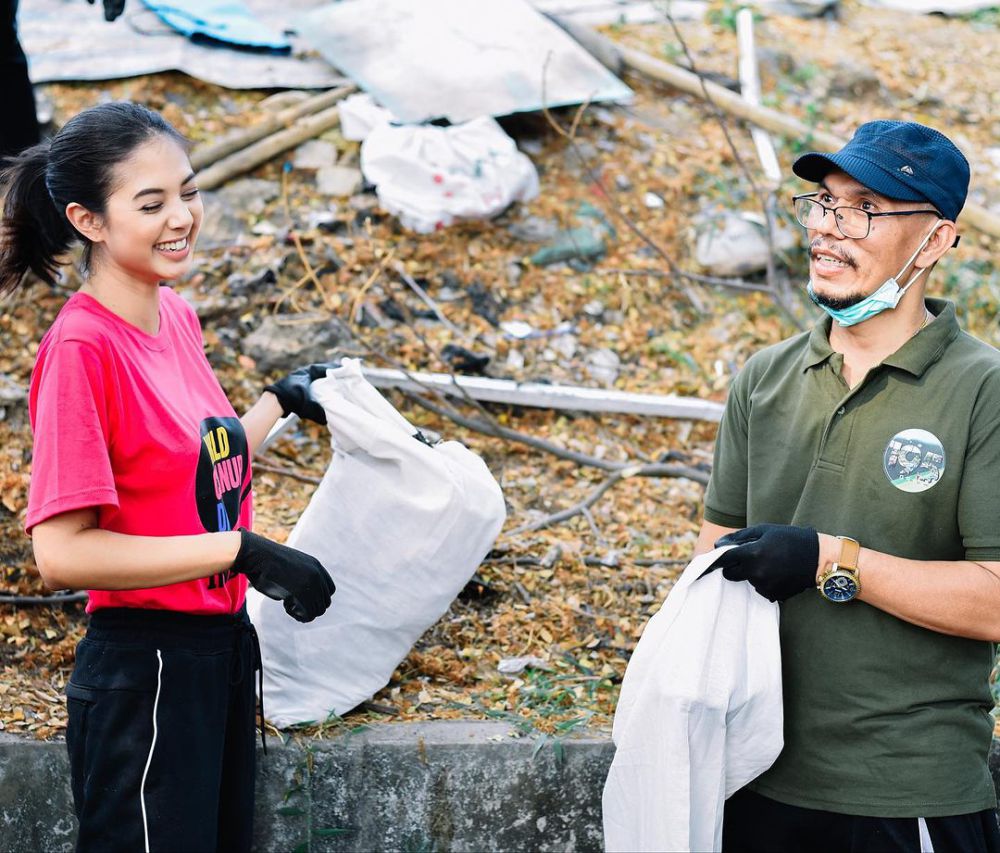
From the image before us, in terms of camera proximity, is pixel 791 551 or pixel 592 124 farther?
pixel 592 124

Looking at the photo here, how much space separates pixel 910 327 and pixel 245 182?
162 inches

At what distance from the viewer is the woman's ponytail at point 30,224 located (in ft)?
7.29

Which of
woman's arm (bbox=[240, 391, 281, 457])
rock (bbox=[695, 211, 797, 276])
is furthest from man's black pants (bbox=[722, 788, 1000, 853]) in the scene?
rock (bbox=[695, 211, 797, 276])

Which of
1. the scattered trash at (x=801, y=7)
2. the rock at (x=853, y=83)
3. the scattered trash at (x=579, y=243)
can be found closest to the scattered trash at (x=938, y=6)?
the scattered trash at (x=801, y=7)

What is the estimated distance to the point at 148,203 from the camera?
218cm

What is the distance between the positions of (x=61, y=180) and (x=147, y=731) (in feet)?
3.41

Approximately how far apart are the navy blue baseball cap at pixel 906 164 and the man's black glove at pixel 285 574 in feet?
3.98

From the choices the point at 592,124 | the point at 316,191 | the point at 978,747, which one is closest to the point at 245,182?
the point at 316,191

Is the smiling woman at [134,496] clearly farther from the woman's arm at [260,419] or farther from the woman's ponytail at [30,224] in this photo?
the woman's arm at [260,419]

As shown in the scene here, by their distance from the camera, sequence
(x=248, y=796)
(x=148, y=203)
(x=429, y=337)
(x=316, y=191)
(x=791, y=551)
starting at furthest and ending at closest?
(x=316, y=191) < (x=429, y=337) < (x=248, y=796) < (x=148, y=203) < (x=791, y=551)

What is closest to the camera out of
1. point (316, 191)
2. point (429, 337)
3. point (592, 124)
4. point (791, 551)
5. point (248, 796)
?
point (791, 551)

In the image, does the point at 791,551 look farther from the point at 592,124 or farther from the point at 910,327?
the point at 592,124

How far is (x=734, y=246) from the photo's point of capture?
18.4ft

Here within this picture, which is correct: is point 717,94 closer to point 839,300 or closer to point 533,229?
point 533,229
